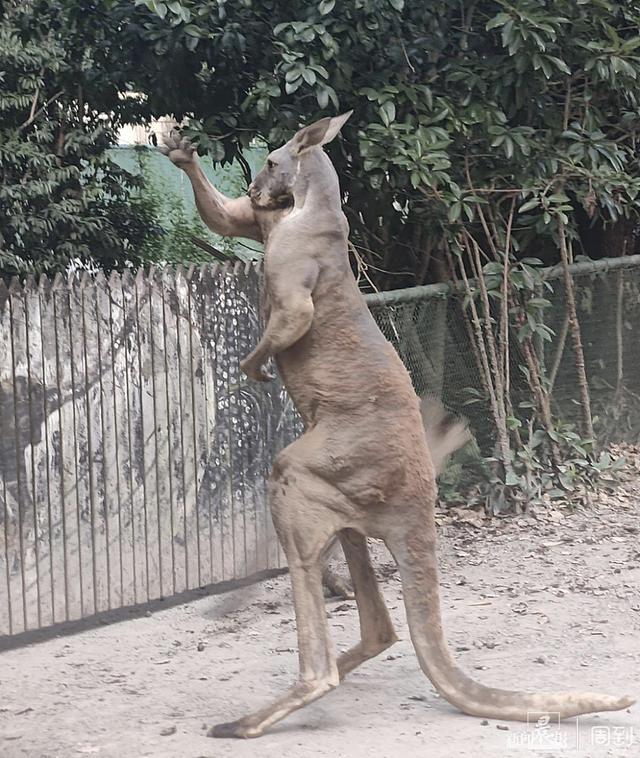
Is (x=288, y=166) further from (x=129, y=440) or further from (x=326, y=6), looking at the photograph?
(x=326, y=6)

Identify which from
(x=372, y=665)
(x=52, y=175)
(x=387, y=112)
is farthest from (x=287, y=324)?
(x=52, y=175)

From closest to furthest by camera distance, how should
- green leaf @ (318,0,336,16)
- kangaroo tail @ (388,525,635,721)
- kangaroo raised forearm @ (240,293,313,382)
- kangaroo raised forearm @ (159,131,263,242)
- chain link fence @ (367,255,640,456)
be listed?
kangaroo tail @ (388,525,635,721) < kangaroo raised forearm @ (240,293,313,382) < kangaroo raised forearm @ (159,131,263,242) < green leaf @ (318,0,336,16) < chain link fence @ (367,255,640,456)

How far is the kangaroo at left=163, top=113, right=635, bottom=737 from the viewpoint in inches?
201

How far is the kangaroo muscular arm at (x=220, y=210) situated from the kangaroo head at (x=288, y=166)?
11 cm

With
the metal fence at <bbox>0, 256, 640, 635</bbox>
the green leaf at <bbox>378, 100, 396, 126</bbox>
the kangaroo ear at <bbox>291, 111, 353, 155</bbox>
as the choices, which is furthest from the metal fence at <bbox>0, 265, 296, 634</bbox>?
the kangaroo ear at <bbox>291, 111, 353, 155</bbox>

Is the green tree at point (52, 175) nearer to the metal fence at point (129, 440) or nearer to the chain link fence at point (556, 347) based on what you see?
the chain link fence at point (556, 347)

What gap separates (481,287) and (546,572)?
2.19 metres

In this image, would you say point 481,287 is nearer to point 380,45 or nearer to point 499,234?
point 499,234

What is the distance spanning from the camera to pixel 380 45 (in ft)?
27.0

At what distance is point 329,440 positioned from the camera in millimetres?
5195

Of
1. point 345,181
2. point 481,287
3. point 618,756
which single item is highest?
point 345,181

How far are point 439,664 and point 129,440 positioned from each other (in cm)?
261

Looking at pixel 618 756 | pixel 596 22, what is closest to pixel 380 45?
pixel 596 22

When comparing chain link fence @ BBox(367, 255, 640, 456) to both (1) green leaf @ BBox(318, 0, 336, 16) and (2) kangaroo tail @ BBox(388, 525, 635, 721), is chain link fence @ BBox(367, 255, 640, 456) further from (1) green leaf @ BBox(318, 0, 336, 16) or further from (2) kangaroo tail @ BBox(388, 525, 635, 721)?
(2) kangaroo tail @ BBox(388, 525, 635, 721)
